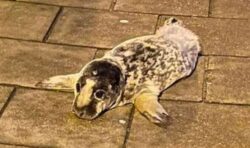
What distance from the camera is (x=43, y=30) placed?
13.8ft

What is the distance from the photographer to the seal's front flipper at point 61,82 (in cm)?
356

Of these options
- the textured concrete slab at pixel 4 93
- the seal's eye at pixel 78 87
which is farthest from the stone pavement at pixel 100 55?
the seal's eye at pixel 78 87

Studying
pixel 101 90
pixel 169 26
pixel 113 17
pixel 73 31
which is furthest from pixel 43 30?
pixel 101 90

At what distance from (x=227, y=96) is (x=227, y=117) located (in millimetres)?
194

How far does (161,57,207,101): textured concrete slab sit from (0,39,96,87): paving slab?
53cm

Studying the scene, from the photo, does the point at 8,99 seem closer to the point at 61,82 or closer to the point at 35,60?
the point at 61,82

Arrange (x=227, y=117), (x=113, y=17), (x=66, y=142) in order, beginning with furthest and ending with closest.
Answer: (x=113, y=17)
(x=227, y=117)
(x=66, y=142)

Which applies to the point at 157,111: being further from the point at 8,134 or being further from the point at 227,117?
the point at 8,134

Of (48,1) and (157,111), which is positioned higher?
(157,111)

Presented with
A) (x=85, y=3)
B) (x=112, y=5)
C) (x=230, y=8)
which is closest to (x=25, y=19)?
(x=85, y=3)

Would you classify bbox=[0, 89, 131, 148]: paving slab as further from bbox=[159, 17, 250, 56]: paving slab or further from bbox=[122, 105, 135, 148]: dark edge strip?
bbox=[159, 17, 250, 56]: paving slab

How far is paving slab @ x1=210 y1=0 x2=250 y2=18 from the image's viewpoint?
4.46m

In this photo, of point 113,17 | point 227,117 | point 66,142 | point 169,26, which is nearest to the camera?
point 66,142

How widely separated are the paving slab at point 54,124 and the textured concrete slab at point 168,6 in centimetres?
115
